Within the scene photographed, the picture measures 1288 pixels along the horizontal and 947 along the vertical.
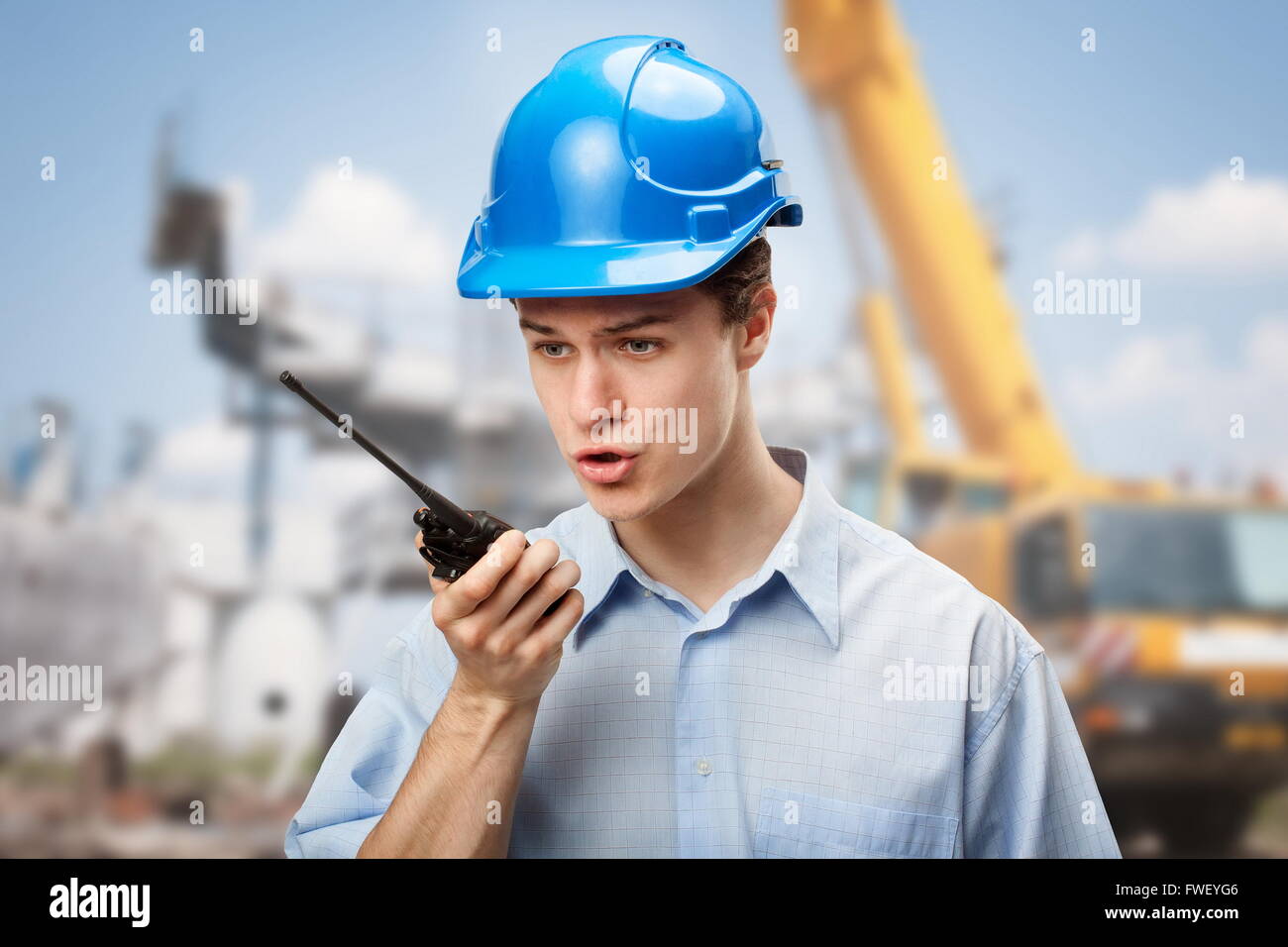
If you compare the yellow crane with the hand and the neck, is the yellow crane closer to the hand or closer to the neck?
the neck

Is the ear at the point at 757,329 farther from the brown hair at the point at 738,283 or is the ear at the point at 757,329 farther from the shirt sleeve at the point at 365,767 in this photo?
the shirt sleeve at the point at 365,767

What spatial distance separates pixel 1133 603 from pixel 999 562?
59cm

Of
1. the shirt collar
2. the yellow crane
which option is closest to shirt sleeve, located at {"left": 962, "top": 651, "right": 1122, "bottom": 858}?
the shirt collar

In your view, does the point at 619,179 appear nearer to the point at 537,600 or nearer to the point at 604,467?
the point at 604,467

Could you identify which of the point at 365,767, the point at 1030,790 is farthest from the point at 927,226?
the point at 365,767

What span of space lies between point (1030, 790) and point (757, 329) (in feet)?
Result: 2.69

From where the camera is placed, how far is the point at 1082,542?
5.34 m

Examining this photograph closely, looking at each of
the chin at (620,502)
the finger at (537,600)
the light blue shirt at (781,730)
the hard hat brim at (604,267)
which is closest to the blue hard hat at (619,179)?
the hard hat brim at (604,267)

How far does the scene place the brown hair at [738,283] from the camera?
5.56 feet

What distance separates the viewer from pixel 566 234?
1647 millimetres

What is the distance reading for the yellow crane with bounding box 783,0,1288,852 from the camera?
17.3 ft

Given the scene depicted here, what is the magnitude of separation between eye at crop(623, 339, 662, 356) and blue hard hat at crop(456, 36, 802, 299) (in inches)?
3.1

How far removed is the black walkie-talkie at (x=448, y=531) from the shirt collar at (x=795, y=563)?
34 centimetres

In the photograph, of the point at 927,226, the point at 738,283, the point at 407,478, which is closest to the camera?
the point at 407,478
